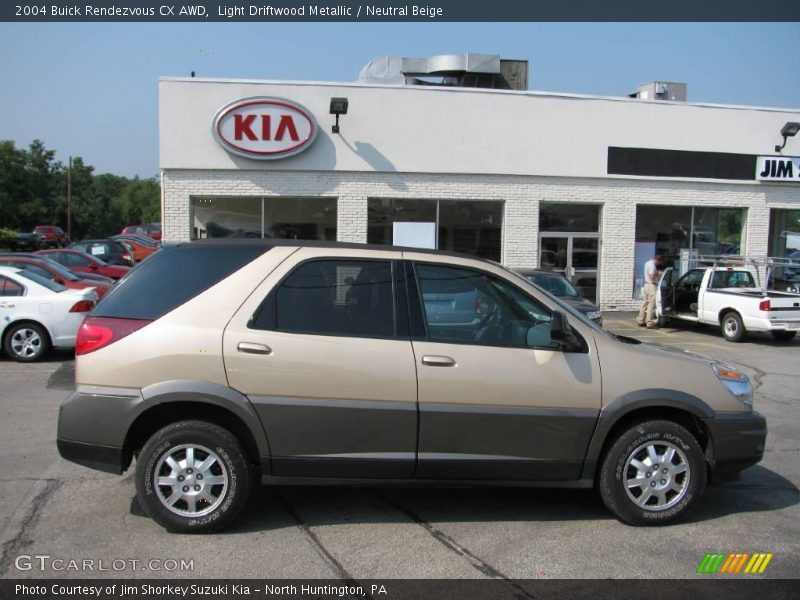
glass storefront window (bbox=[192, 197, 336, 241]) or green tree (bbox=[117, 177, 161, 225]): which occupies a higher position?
green tree (bbox=[117, 177, 161, 225])

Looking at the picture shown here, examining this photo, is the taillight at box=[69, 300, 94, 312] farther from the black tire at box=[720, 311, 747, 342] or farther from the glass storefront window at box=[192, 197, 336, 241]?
the black tire at box=[720, 311, 747, 342]

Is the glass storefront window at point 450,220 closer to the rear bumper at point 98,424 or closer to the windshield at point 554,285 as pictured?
the windshield at point 554,285

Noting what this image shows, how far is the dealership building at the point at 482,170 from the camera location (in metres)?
16.2

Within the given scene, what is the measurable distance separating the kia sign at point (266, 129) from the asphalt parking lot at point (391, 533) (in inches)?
443

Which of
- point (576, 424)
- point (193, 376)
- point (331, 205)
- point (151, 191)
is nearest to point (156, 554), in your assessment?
point (193, 376)

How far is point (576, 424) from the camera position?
14.4ft

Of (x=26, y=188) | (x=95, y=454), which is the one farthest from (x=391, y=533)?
(x=26, y=188)

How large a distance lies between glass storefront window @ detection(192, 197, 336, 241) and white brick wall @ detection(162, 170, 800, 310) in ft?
0.85

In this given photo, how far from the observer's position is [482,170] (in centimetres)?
1720

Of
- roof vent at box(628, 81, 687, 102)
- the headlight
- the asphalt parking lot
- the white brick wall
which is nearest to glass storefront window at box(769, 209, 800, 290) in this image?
the white brick wall

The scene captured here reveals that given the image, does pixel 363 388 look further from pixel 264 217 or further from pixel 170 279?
pixel 264 217

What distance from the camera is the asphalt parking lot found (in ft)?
12.9

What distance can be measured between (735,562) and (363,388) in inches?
95.5

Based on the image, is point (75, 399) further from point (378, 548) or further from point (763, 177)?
point (763, 177)
